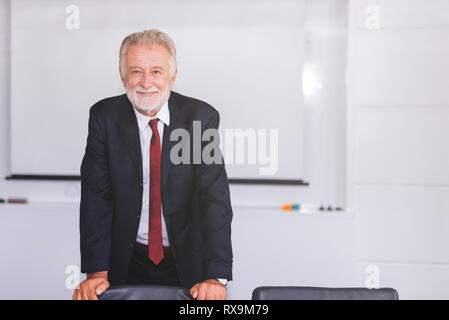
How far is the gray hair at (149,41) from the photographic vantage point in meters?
2.98

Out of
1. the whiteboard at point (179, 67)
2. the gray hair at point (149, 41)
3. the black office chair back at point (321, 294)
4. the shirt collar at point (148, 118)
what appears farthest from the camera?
the whiteboard at point (179, 67)

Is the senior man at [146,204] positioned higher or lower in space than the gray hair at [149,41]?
lower

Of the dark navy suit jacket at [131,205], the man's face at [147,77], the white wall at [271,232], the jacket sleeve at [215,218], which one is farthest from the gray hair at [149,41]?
the white wall at [271,232]

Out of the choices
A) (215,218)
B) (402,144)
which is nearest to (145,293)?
(215,218)

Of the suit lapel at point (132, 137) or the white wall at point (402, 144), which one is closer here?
the suit lapel at point (132, 137)

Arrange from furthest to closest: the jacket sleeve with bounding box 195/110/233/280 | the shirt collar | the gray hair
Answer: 1. the gray hair
2. the shirt collar
3. the jacket sleeve with bounding box 195/110/233/280

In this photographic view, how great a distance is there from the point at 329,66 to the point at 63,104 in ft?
6.44

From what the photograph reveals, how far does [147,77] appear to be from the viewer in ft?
9.45

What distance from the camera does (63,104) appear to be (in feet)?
10.5

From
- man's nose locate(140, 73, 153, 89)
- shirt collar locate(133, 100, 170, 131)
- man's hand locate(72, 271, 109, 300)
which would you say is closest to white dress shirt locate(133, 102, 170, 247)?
shirt collar locate(133, 100, 170, 131)

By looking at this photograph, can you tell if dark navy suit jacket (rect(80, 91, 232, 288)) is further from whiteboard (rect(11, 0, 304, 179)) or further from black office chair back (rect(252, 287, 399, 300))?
black office chair back (rect(252, 287, 399, 300))

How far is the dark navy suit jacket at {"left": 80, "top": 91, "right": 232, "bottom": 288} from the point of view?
8.97ft

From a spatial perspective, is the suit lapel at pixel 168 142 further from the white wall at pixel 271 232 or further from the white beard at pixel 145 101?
the white wall at pixel 271 232

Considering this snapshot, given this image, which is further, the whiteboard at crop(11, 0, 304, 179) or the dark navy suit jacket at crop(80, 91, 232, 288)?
the whiteboard at crop(11, 0, 304, 179)
